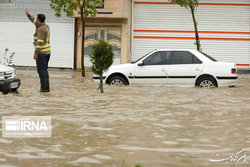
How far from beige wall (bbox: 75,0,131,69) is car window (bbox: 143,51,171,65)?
10160mm

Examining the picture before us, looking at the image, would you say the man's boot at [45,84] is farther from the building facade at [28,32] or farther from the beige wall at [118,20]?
the building facade at [28,32]

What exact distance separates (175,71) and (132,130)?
7468 mm

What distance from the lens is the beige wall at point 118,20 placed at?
83.7 ft

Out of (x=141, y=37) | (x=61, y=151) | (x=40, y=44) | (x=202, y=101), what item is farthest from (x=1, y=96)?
(x=141, y=37)

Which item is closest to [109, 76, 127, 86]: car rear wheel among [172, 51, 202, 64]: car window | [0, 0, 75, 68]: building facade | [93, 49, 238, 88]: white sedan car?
A: [93, 49, 238, 88]: white sedan car

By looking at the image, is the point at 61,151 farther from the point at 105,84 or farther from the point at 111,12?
the point at 111,12

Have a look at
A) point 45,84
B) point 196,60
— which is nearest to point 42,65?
point 45,84

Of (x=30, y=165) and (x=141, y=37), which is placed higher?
(x=141, y=37)

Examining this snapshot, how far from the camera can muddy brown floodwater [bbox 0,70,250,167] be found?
20.2 ft

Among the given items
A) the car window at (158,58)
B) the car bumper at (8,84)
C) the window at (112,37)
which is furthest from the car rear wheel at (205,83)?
the window at (112,37)

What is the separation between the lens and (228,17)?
27250mm

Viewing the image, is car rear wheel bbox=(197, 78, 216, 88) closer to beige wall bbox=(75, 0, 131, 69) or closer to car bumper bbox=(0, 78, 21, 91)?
car bumper bbox=(0, 78, 21, 91)

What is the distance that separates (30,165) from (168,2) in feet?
72.8

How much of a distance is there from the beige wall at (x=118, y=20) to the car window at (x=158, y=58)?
1016 cm
